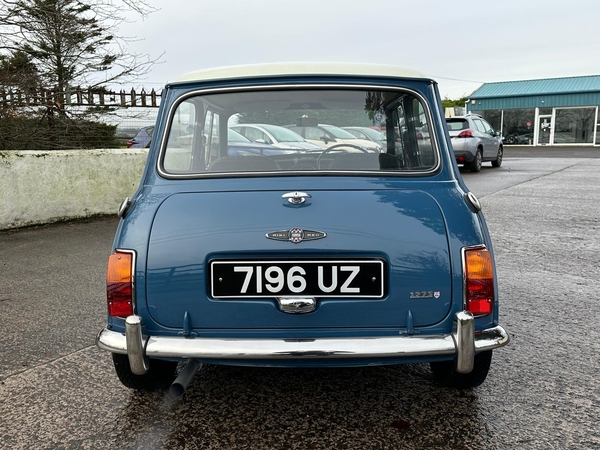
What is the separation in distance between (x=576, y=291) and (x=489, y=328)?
9.11 feet

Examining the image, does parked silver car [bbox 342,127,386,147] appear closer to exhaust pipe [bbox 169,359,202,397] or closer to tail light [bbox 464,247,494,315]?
tail light [bbox 464,247,494,315]

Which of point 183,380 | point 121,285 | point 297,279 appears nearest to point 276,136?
point 297,279

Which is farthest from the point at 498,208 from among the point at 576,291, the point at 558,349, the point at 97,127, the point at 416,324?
the point at 416,324

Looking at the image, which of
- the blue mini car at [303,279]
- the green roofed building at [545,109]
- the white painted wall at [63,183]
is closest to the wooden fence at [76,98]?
the white painted wall at [63,183]

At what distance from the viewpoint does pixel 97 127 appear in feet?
33.4

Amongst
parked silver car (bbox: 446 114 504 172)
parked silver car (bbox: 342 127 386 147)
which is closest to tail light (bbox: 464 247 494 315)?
parked silver car (bbox: 342 127 386 147)

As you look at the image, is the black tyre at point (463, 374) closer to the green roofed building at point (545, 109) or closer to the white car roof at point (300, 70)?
the white car roof at point (300, 70)

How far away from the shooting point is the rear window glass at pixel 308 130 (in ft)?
10.1

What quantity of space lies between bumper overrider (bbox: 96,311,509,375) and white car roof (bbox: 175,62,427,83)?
4.47ft

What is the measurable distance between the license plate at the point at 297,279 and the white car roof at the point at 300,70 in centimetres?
110

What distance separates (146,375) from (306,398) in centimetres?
85

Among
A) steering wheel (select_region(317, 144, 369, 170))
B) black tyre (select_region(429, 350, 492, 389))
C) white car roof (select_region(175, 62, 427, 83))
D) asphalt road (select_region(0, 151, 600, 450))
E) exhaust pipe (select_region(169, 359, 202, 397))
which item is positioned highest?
white car roof (select_region(175, 62, 427, 83))

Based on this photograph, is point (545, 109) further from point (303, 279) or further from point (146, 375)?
point (146, 375)

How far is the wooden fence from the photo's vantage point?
8930 millimetres
